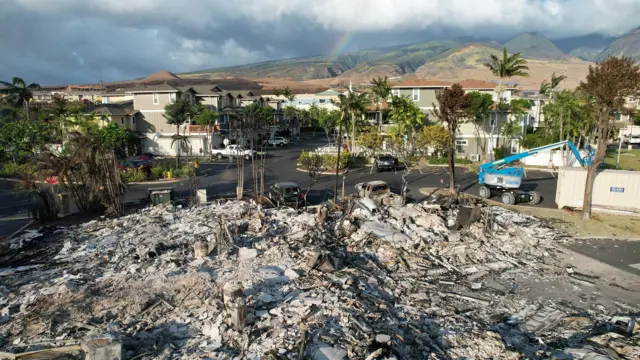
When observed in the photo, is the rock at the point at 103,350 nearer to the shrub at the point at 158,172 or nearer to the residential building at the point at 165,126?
the shrub at the point at 158,172

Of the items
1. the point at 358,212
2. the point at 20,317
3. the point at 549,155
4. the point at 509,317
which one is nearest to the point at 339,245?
the point at 358,212

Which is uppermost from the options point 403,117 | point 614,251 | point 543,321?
point 403,117

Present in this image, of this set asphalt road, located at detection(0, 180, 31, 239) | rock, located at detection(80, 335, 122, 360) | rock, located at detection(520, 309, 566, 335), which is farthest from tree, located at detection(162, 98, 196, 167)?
rock, located at detection(520, 309, 566, 335)

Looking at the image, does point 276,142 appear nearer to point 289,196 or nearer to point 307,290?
point 289,196

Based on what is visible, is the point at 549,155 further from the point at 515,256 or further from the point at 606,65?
the point at 515,256

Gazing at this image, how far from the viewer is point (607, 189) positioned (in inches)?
921

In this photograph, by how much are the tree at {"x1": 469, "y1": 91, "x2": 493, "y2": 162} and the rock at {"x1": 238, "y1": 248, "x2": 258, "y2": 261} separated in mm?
Answer: 32000

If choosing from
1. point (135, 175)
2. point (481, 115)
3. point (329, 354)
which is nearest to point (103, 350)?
point (329, 354)

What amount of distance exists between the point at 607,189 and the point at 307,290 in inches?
778

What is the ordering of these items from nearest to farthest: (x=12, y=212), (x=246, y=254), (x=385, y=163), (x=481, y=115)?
(x=246, y=254) → (x=12, y=212) → (x=385, y=163) → (x=481, y=115)

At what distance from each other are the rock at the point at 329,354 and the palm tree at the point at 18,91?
5364 centimetres

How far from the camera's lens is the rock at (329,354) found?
30.2 ft

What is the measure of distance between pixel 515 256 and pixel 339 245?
23.8ft

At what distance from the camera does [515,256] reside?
1727 centimetres
